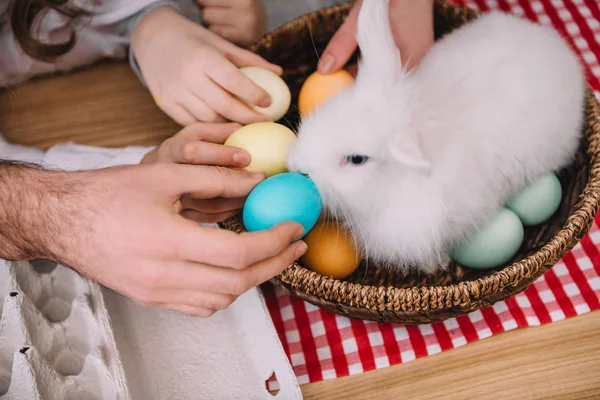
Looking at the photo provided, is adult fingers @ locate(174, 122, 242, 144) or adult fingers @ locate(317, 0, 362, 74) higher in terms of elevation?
adult fingers @ locate(317, 0, 362, 74)

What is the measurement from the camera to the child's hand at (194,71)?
2.72 feet

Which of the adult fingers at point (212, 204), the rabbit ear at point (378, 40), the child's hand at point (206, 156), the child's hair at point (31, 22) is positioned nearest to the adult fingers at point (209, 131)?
the child's hand at point (206, 156)

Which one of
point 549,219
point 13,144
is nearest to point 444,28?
point 549,219

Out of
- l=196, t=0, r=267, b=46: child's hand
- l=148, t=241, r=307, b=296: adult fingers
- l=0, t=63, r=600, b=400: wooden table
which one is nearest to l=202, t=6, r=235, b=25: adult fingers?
l=196, t=0, r=267, b=46: child's hand

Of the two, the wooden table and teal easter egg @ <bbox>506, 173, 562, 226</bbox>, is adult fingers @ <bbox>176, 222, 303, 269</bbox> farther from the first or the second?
teal easter egg @ <bbox>506, 173, 562, 226</bbox>

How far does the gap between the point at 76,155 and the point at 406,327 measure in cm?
64

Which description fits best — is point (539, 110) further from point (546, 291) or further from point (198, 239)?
point (198, 239)

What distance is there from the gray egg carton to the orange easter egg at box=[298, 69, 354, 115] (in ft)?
1.45

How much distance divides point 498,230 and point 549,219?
0.44ft

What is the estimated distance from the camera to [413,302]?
689 mm

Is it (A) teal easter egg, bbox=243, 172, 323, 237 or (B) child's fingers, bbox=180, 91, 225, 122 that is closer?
(A) teal easter egg, bbox=243, 172, 323, 237

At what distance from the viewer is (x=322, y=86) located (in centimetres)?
88

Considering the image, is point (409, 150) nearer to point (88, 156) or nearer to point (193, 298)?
point (193, 298)

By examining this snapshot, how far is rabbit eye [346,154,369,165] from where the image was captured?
76 centimetres
